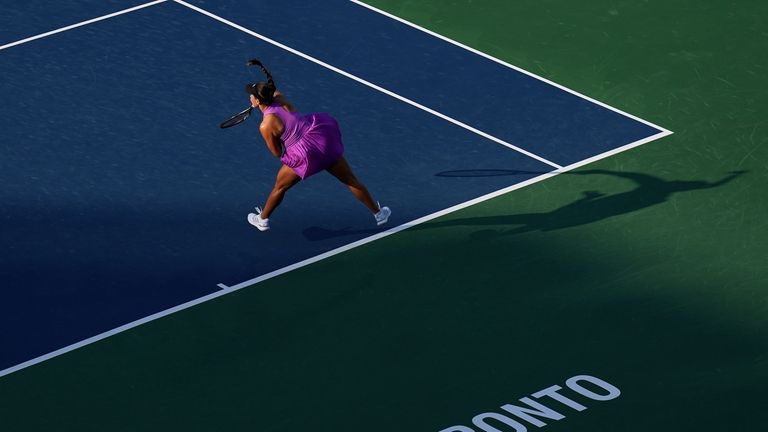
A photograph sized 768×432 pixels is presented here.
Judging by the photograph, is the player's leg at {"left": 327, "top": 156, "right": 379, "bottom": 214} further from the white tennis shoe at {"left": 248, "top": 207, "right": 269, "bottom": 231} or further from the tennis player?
the white tennis shoe at {"left": 248, "top": 207, "right": 269, "bottom": 231}

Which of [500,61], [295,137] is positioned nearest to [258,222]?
[295,137]

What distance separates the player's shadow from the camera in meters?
22.1

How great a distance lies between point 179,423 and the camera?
18578 mm

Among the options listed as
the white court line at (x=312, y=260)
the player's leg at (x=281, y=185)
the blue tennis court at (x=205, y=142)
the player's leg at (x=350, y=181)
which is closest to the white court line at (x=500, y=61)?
the blue tennis court at (x=205, y=142)

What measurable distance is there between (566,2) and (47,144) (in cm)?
775

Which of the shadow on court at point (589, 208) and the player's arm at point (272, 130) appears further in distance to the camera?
the shadow on court at point (589, 208)

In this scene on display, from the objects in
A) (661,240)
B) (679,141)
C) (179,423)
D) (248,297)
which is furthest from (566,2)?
(179,423)

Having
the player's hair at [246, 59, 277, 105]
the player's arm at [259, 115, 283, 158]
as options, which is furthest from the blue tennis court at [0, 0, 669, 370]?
the player's hair at [246, 59, 277, 105]

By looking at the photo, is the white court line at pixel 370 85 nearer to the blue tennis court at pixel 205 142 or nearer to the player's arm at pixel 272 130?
the blue tennis court at pixel 205 142

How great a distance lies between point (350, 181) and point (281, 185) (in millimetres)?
743

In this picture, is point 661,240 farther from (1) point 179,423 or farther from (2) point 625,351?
(1) point 179,423

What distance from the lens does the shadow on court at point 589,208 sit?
72.5 feet

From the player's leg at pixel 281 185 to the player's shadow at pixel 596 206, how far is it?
5.10 ft

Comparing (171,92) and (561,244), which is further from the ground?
(171,92)
